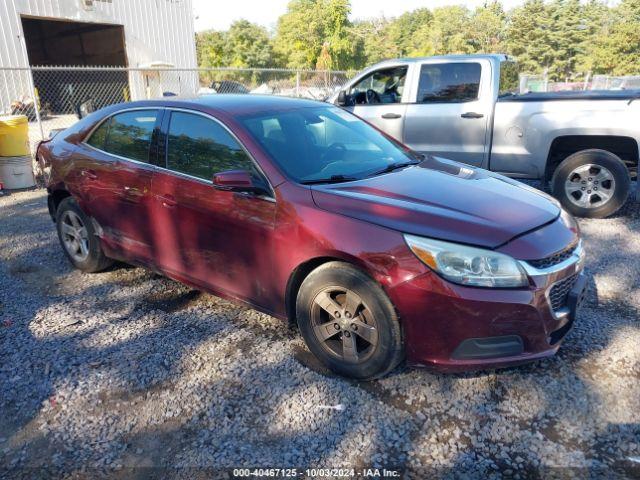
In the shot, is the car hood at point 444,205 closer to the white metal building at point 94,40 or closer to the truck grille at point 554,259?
the truck grille at point 554,259

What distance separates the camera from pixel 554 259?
271cm

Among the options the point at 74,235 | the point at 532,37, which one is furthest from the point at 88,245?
the point at 532,37

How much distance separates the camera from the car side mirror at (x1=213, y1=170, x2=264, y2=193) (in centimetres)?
306

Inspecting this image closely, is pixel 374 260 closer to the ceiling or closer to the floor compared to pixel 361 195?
closer to the floor

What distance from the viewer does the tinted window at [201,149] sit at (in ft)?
10.9

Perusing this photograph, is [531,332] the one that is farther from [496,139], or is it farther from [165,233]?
[496,139]

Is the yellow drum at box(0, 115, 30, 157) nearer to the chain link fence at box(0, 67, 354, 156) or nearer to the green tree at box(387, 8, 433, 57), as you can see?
the chain link fence at box(0, 67, 354, 156)

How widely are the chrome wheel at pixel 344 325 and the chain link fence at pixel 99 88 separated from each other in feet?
24.1

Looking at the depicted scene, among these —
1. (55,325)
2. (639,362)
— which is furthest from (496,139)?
(55,325)

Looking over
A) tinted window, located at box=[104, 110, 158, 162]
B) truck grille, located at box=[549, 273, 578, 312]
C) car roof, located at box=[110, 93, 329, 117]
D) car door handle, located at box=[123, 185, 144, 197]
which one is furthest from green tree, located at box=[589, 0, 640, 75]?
car door handle, located at box=[123, 185, 144, 197]

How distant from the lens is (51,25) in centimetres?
2755

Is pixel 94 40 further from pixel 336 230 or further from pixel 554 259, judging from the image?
pixel 554 259

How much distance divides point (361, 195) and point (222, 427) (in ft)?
4.92

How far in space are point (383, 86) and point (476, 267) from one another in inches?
209
